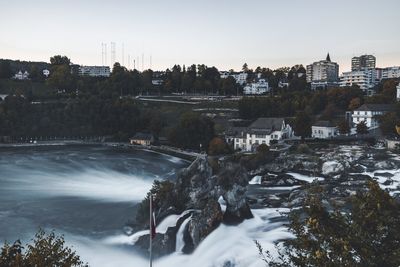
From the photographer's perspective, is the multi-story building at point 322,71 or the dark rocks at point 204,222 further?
the multi-story building at point 322,71

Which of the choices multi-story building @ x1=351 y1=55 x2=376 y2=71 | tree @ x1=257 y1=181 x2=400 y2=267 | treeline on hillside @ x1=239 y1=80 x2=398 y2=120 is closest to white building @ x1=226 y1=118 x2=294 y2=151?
treeline on hillside @ x1=239 y1=80 x2=398 y2=120

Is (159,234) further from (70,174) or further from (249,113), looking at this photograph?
(249,113)

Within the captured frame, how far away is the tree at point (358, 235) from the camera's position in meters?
8.74

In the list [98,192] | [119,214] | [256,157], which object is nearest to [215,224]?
[119,214]

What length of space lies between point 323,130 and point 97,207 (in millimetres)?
38891

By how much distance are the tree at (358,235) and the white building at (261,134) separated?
45.6 meters

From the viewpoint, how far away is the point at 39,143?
222 feet

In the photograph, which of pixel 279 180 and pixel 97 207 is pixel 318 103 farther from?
pixel 97 207

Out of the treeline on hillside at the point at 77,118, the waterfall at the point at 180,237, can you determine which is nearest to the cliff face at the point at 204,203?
the waterfall at the point at 180,237

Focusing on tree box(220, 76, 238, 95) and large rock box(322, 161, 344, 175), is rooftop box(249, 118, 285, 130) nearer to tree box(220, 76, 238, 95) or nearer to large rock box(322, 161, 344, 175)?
large rock box(322, 161, 344, 175)

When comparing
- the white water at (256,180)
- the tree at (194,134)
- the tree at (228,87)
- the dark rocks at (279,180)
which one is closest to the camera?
the dark rocks at (279,180)

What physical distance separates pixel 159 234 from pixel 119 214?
23.2 feet

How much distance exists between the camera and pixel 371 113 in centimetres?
6291

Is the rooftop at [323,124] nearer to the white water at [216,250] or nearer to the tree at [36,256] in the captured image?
the white water at [216,250]
